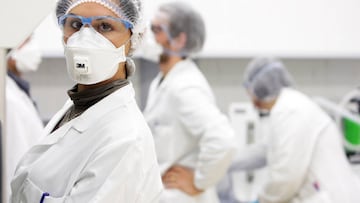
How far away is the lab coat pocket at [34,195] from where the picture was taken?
102cm

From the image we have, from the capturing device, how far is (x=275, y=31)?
3439 mm

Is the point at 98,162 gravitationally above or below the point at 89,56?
below

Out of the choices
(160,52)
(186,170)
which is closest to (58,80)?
(160,52)

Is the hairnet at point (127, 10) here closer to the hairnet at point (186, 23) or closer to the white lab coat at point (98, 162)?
the white lab coat at point (98, 162)

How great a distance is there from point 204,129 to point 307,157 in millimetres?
519

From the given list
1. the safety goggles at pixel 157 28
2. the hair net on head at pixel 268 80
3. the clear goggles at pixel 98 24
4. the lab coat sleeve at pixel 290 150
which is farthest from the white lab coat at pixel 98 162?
the hair net on head at pixel 268 80

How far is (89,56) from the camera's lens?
3.49 ft

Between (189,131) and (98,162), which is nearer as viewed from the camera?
(98,162)

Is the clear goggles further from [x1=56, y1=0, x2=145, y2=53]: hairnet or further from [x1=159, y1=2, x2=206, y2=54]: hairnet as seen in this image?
[x1=159, y1=2, x2=206, y2=54]: hairnet

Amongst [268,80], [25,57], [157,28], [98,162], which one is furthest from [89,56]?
[268,80]

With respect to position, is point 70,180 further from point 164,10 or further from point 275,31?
point 275,31

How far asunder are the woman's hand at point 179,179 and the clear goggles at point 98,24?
105cm

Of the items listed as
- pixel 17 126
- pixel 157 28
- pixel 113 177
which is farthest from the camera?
pixel 157 28

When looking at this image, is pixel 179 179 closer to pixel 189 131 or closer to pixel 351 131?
pixel 189 131
